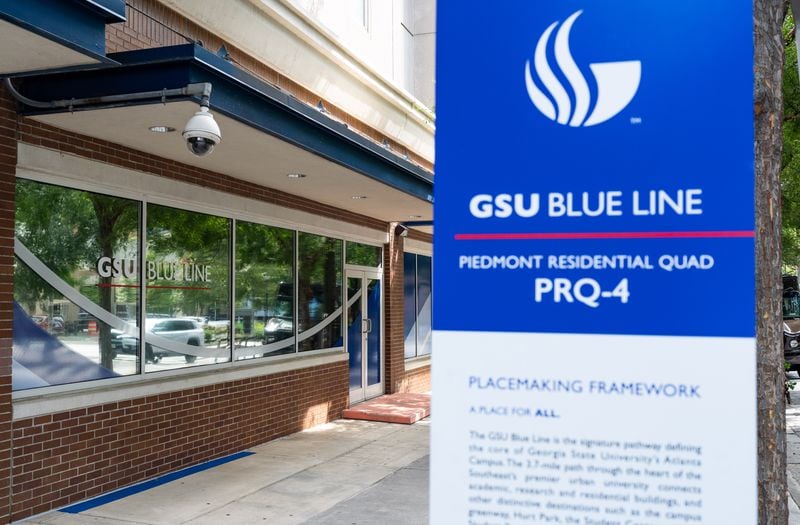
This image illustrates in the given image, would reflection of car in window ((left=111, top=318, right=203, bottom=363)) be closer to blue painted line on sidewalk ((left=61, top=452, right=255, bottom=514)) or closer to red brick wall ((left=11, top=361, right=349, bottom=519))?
red brick wall ((left=11, top=361, right=349, bottom=519))

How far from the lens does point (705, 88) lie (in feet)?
6.12

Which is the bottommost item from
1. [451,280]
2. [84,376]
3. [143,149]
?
[84,376]

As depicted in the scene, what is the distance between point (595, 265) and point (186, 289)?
22.8 feet

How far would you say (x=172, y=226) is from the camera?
316 inches

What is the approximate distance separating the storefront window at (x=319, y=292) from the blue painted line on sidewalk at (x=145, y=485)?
8.13 ft

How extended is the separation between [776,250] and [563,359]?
949mm

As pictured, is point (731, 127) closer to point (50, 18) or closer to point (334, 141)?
point (50, 18)

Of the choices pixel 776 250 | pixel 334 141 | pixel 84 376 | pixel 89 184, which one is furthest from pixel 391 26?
pixel 776 250

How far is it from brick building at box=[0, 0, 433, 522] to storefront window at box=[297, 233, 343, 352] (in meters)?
0.04

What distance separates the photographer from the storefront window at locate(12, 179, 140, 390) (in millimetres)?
6262

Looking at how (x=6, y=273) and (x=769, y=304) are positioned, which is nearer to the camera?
(x=769, y=304)

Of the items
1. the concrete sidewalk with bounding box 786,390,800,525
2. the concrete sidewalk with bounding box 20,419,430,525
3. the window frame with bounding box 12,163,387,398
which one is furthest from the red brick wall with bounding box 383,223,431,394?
the concrete sidewalk with bounding box 786,390,800,525

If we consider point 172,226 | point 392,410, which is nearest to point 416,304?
point 392,410

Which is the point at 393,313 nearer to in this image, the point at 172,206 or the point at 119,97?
the point at 172,206
